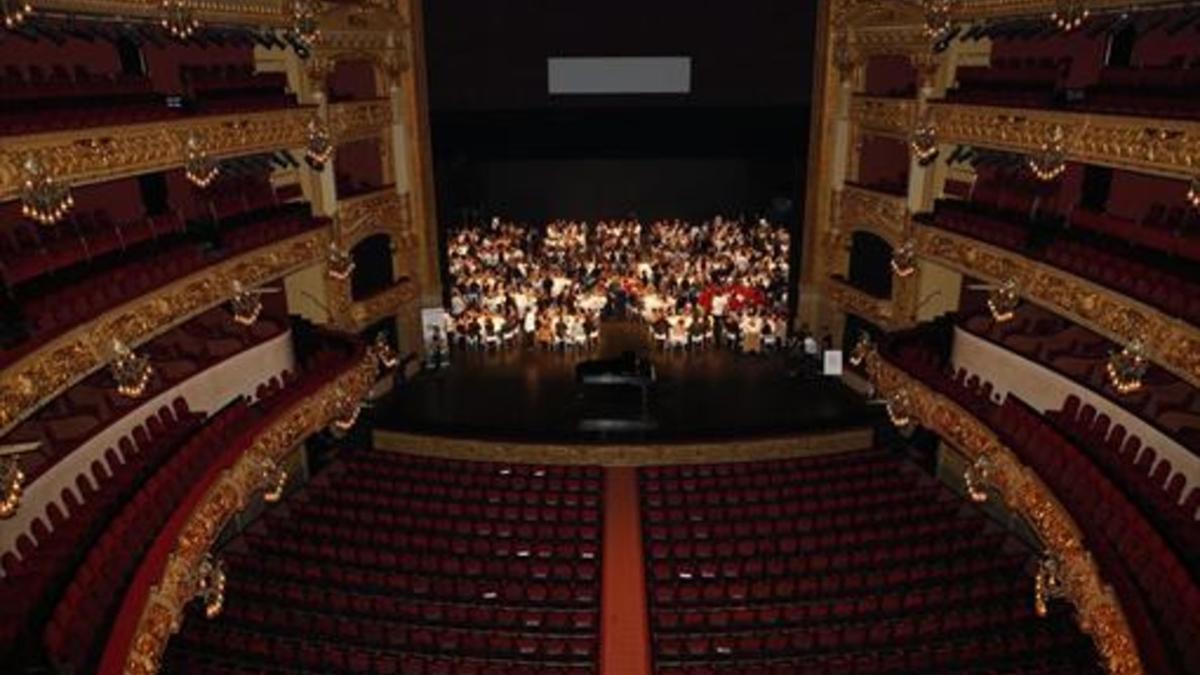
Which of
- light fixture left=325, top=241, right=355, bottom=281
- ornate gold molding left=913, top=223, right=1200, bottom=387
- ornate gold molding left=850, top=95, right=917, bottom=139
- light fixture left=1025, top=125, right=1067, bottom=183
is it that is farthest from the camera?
ornate gold molding left=850, top=95, right=917, bottom=139

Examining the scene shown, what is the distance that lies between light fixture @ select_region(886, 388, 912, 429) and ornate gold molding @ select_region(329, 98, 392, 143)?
14496mm

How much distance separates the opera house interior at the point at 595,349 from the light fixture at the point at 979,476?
2.3 inches

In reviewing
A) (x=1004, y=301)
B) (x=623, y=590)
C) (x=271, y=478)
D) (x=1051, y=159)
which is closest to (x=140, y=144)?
(x=271, y=478)

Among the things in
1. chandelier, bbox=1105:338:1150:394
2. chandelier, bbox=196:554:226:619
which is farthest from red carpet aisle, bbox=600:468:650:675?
chandelier, bbox=1105:338:1150:394

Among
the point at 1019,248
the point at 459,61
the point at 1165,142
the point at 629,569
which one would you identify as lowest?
the point at 629,569

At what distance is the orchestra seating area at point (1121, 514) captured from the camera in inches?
424

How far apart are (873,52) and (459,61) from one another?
11146mm

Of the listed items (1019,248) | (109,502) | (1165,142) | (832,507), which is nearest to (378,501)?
(109,502)

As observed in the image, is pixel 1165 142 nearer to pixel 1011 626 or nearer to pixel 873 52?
pixel 1011 626

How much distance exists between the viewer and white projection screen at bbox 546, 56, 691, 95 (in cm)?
2445

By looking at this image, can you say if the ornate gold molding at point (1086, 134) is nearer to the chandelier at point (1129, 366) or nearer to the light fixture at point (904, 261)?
the light fixture at point (904, 261)

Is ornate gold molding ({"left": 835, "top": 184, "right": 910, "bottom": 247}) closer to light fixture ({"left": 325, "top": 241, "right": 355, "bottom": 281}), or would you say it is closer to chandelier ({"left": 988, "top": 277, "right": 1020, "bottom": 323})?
chandelier ({"left": 988, "top": 277, "right": 1020, "bottom": 323})

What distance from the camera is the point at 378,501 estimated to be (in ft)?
59.6

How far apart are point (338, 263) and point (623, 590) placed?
10853 millimetres
